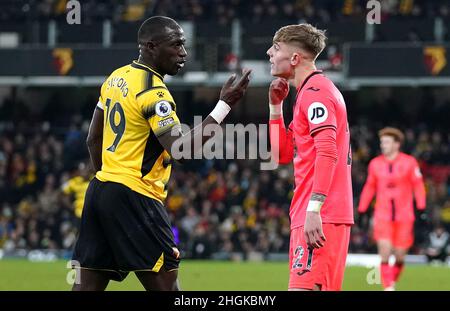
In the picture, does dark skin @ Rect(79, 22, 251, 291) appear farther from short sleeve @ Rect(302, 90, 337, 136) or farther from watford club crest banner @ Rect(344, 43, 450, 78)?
watford club crest banner @ Rect(344, 43, 450, 78)

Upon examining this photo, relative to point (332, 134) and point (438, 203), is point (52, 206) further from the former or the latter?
point (332, 134)

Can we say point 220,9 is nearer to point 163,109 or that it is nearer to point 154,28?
point 154,28

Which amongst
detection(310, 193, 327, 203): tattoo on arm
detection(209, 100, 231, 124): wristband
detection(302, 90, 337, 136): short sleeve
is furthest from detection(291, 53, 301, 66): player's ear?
detection(310, 193, 327, 203): tattoo on arm

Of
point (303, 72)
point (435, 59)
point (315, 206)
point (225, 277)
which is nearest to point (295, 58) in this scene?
point (303, 72)

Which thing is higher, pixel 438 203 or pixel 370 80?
pixel 370 80

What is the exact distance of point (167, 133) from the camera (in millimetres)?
6594

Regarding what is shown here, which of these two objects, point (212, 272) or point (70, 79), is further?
point (70, 79)

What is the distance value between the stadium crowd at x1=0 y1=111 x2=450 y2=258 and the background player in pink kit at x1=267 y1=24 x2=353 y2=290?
17.7 metres

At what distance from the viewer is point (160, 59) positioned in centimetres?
692

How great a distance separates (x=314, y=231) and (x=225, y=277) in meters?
11.6

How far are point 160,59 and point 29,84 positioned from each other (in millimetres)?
22571

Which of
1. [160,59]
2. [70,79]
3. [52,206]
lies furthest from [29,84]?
[160,59]

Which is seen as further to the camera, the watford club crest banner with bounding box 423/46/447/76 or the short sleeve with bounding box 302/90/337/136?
the watford club crest banner with bounding box 423/46/447/76

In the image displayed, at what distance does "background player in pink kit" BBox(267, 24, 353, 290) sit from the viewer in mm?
6418
